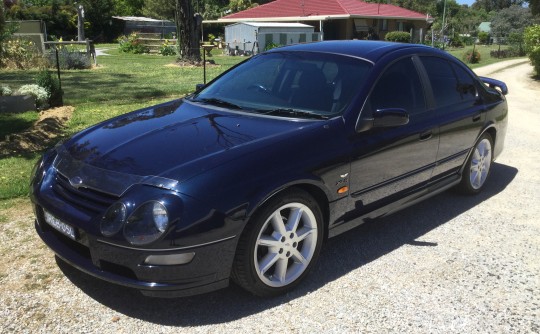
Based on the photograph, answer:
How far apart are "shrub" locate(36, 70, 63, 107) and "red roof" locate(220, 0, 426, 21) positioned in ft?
102

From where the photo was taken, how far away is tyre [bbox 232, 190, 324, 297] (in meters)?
3.04

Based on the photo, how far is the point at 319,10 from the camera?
41.2m

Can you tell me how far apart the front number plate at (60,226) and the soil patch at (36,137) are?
3.93 metres

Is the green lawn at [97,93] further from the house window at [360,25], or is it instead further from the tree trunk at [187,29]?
the house window at [360,25]

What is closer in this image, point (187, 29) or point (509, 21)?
point (187, 29)

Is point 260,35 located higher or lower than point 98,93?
higher

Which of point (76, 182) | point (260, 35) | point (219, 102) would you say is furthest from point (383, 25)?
point (76, 182)

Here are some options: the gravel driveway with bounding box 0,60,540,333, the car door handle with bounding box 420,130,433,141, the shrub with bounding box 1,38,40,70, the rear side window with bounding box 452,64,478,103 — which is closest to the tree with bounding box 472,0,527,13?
the shrub with bounding box 1,38,40,70

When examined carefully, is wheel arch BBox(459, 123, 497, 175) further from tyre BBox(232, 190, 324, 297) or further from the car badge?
the car badge

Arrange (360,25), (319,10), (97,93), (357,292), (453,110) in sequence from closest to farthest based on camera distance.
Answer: (357,292)
(453,110)
(97,93)
(360,25)
(319,10)

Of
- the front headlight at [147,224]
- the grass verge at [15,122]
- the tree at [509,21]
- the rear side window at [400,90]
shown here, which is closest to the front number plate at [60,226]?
the front headlight at [147,224]

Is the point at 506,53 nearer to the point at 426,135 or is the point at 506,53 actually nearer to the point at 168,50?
the point at 168,50

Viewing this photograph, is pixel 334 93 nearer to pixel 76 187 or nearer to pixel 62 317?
pixel 76 187

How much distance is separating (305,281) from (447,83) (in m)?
2.50
